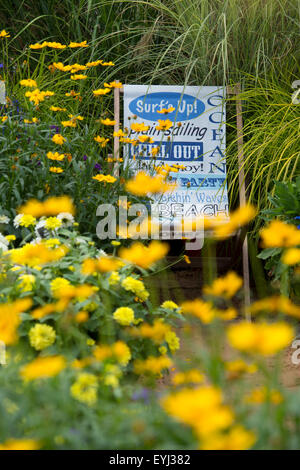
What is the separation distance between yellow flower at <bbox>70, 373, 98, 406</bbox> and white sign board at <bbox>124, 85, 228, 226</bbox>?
2342 millimetres

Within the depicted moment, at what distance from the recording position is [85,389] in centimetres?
110

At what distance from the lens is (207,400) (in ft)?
2.47

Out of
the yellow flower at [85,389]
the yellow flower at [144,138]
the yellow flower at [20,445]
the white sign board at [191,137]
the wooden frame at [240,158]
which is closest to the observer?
the yellow flower at [20,445]

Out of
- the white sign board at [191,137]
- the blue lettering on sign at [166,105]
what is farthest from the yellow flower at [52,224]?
the blue lettering on sign at [166,105]

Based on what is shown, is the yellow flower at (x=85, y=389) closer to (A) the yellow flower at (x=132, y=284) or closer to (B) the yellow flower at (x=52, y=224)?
(A) the yellow flower at (x=132, y=284)

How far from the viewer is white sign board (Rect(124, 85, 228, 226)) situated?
3.45m

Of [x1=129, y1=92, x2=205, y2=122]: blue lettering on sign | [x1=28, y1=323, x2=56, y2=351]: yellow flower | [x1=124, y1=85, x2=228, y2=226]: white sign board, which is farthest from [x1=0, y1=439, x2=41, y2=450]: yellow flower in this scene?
[x1=129, y1=92, x2=205, y2=122]: blue lettering on sign

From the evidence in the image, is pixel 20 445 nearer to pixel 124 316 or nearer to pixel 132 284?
pixel 124 316

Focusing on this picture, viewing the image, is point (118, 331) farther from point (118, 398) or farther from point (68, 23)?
point (68, 23)

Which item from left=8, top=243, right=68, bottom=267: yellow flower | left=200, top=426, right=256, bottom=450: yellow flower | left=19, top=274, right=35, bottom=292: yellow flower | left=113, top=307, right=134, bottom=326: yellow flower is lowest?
left=113, top=307, right=134, bottom=326: yellow flower

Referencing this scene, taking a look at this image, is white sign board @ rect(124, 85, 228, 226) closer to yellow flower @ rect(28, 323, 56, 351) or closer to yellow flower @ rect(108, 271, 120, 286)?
yellow flower @ rect(108, 271, 120, 286)

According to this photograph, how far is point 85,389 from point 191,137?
105 inches

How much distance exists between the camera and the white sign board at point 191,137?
345 centimetres
